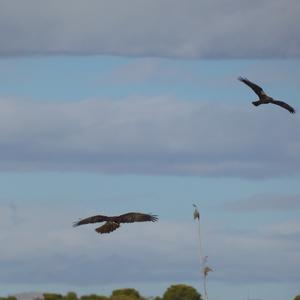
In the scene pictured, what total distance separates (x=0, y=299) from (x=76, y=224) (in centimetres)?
6375

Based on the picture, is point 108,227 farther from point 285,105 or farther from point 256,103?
point 256,103

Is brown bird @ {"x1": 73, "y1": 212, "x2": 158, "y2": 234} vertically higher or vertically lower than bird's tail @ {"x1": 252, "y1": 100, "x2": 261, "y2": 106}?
lower

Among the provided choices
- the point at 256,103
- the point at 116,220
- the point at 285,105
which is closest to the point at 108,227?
the point at 116,220

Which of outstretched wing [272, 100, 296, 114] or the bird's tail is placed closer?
outstretched wing [272, 100, 296, 114]

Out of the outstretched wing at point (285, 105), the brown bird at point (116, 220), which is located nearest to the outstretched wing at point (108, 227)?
the brown bird at point (116, 220)

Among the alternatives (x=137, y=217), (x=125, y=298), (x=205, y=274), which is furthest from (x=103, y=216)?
(x=125, y=298)

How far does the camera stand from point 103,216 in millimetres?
118375

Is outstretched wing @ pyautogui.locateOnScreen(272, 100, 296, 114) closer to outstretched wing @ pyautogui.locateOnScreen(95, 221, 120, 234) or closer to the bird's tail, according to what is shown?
the bird's tail

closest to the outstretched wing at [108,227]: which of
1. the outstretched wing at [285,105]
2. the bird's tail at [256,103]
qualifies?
the outstretched wing at [285,105]

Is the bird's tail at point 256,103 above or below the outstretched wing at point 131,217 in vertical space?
above

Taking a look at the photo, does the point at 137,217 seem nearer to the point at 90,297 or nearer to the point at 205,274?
the point at 205,274

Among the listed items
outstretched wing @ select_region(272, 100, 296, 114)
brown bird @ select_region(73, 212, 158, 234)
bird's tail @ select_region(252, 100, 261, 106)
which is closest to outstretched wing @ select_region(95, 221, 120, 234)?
brown bird @ select_region(73, 212, 158, 234)

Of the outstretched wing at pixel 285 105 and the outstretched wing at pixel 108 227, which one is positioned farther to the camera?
the outstretched wing at pixel 285 105

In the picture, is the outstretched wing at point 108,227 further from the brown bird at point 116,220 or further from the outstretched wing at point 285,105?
the outstretched wing at point 285,105
